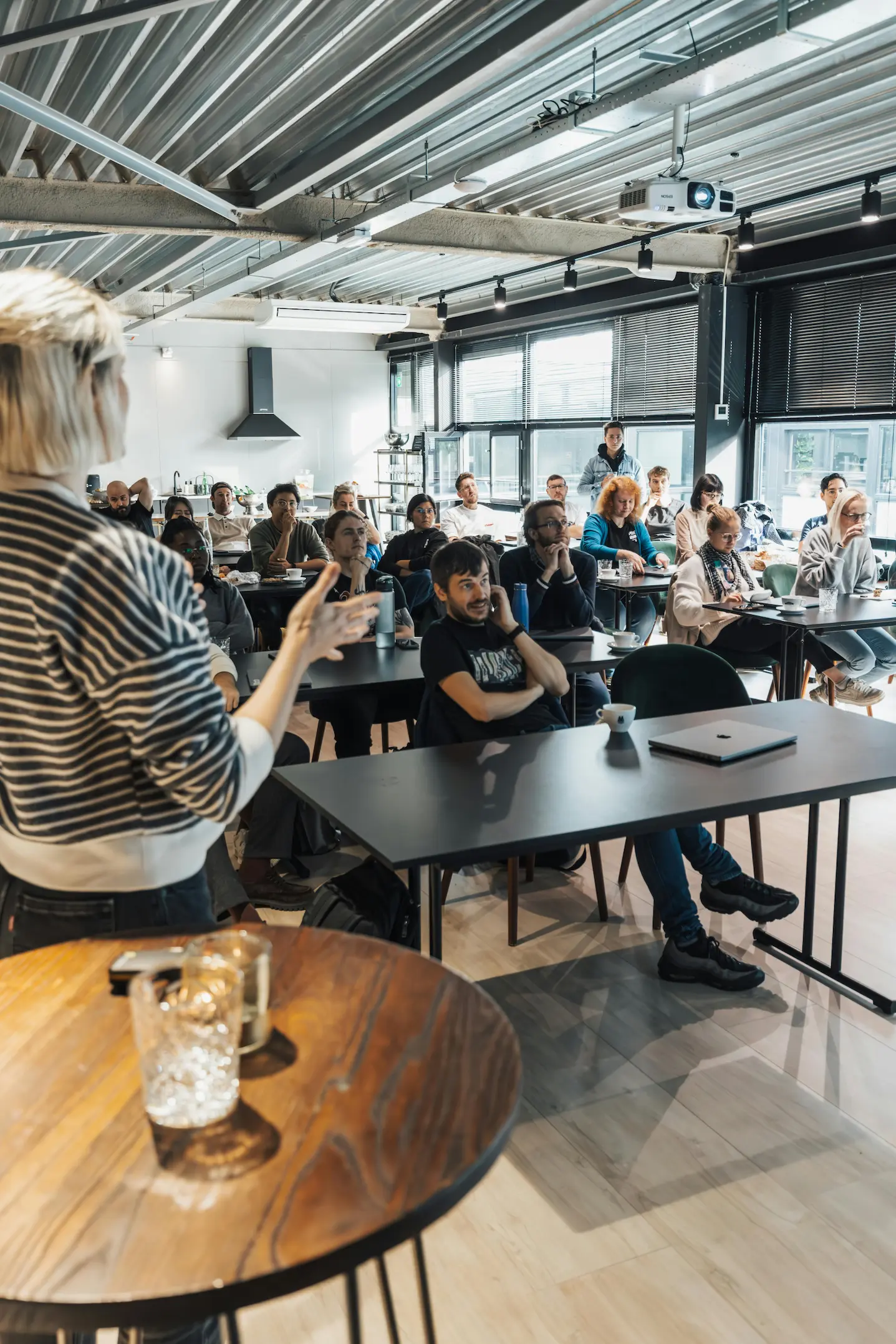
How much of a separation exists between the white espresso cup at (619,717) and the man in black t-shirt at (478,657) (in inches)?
15.1

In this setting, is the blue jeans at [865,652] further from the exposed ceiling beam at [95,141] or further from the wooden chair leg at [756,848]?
the exposed ceiling beam at [95,141]

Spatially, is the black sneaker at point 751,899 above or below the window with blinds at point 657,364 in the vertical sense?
below

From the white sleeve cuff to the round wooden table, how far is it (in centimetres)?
21

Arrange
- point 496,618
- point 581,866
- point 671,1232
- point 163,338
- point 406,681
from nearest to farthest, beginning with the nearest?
point 671,1232, point 496,618, point 406,681, point 581,866, point 163,338

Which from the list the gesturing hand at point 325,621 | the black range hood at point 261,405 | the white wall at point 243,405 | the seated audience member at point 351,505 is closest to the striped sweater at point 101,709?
the gesturing hand at point 325,621

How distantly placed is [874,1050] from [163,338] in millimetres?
12193

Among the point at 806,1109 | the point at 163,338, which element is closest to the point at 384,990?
the point at 806,1109

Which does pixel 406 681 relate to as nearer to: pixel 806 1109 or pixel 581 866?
pixel 581 866

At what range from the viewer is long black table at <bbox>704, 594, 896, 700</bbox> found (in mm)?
4832

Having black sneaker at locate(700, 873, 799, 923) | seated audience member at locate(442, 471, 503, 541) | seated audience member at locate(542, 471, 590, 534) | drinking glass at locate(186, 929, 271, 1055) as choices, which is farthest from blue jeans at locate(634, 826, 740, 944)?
seated audience member at locate(442, 471, 503, 541)

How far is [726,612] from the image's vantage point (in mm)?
A: 5359

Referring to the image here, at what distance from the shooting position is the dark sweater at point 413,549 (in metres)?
6.30

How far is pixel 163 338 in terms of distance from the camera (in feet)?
42.3

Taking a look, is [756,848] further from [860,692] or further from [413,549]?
[413,549]
